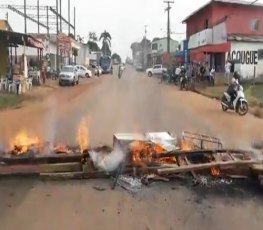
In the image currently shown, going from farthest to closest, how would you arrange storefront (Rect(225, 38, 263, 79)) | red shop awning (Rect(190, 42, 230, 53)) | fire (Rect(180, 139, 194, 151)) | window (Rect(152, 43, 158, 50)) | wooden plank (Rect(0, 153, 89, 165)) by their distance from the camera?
window (Rect(152, 43, 158, 50)), storefront (Rect(225, 38, 263, 79)), red shop awning (Rect(190, 42, 230, 53)), fire (Rect(180, 139, 194, 151)), wooden plank (Rect(0, 153, 89, 165))

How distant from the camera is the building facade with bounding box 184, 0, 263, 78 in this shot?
3506 cm

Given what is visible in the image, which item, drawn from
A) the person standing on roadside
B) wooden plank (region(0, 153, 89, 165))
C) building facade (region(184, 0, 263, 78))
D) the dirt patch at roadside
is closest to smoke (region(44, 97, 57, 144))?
the dirt patch at roadside

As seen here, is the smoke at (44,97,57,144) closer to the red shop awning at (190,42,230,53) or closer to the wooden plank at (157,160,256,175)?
the wooden plank at (157,160,256,175)

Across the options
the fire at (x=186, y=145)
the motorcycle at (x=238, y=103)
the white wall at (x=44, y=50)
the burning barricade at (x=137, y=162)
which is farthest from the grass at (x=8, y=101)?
the white wall at (x=44, y=50)

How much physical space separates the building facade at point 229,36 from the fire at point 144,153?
26683mm

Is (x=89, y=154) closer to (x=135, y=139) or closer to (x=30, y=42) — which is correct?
(x=135, y=139)

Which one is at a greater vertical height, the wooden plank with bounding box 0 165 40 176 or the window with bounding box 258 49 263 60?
the window with bounding box 258 49 263 60

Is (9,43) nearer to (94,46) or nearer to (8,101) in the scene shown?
(8,101)

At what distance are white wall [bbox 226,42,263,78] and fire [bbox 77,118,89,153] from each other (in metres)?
22.9

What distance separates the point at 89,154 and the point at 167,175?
4.70ft

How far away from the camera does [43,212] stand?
6039mm

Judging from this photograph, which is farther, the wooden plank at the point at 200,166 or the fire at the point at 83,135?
the fire at the point at 83,135

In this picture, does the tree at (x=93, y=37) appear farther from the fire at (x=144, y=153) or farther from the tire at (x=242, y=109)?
the fire at (x=144, y=153)

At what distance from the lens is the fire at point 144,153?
762 centimetres
